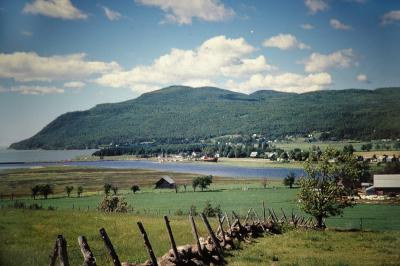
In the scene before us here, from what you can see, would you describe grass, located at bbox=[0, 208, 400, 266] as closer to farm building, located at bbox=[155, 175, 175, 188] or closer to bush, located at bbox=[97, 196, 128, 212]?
bush, located at bbox=[97, 196, 128, 212]

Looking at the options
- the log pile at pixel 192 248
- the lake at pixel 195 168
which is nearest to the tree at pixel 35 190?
the lake at pixel 195 168

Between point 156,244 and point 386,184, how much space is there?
44271 millimetres

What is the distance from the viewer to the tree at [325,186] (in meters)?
32.1

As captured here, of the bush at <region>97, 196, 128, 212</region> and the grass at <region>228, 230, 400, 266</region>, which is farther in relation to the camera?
the bush at <region>97, 196, 128, 212</region>

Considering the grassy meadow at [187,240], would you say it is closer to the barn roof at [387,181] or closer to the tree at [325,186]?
the tree at [325,186]

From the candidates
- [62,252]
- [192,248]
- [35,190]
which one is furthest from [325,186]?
[35,190]

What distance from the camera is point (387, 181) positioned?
2088 inches

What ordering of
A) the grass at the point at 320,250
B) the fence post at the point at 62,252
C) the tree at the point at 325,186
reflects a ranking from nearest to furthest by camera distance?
the fence post at the point at 62,252 < the grass at the point at 320,250 < the tree at the point at 325,186

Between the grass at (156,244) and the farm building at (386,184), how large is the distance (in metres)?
28.0

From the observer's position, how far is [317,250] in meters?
20.1

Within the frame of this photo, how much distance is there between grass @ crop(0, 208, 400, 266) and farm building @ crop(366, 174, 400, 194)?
91.8 feet

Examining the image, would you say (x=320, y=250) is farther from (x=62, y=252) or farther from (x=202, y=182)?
(x=202, y=182)

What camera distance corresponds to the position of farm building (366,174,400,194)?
51906mm

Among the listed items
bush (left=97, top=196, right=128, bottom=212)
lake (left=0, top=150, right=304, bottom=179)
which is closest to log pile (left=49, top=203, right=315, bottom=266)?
bush (left=97, top=196, right=128, bottom=212)
